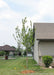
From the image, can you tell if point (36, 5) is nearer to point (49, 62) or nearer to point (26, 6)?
point (26, 6)

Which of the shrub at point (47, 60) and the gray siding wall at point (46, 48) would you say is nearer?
the shrub at point (47, 60)

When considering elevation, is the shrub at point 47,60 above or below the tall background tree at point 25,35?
below

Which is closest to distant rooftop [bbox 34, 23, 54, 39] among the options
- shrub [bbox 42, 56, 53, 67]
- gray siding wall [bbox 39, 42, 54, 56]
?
gray siding wall [bbox 39, 42, 54, 56]

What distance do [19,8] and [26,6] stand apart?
884 millimetres

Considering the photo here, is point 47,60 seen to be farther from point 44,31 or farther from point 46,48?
point 44,31

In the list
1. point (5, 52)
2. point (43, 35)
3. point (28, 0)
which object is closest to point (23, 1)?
point (28, 0)

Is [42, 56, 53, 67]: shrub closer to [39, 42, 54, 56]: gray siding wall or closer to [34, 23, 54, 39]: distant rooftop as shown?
[39, 42, 54, 56]: gray siding wall

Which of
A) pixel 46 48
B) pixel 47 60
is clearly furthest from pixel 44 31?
pixel 47 60

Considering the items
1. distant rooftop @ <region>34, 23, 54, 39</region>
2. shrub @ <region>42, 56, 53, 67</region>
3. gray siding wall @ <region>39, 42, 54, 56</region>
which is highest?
distant rooftop @ <region>34, 23, 54, 39</region>

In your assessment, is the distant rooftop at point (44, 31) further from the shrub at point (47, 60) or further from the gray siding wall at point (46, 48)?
the shrub at point (47, 60)

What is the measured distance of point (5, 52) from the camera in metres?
44.6

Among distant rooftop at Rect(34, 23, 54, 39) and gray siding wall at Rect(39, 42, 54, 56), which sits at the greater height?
distant rooftop at Rect(34, 23, 54, 39)

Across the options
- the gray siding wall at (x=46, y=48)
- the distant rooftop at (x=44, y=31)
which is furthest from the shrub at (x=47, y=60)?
the distant rooftop at (x=44, y=31)

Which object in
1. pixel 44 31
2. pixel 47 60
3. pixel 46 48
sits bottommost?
pixel 47 60
